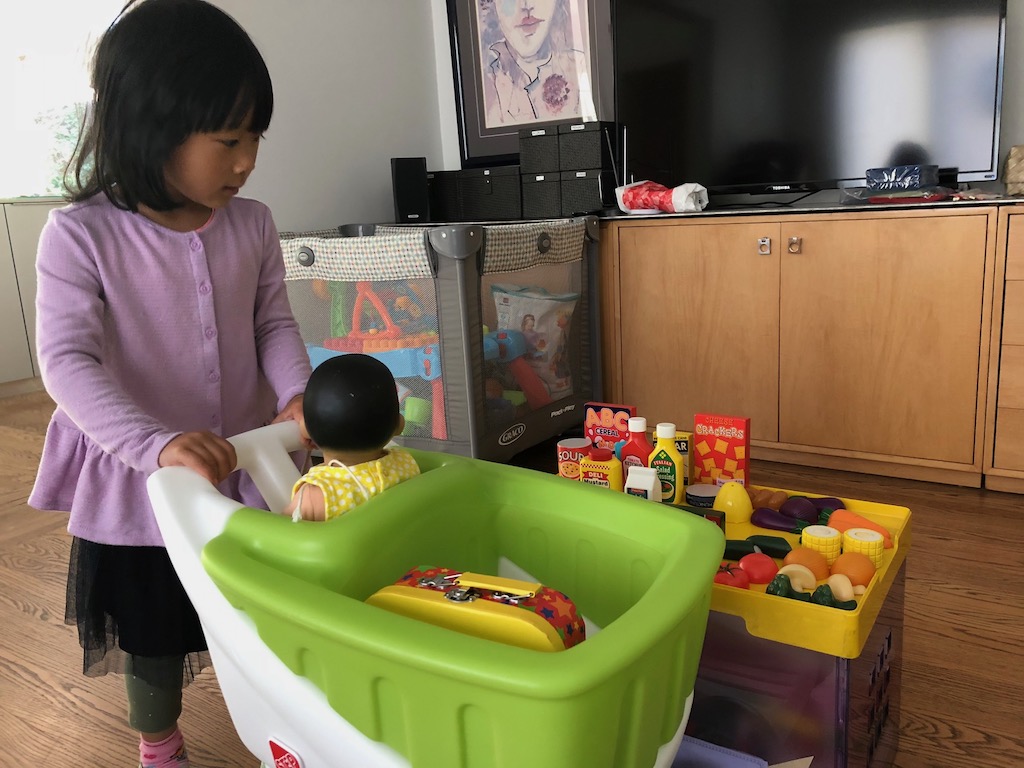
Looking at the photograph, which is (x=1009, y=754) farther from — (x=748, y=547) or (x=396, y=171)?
(x=396, y=171)

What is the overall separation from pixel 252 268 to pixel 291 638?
20.6 inches

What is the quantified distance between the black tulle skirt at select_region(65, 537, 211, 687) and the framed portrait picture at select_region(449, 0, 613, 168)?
2.32 m

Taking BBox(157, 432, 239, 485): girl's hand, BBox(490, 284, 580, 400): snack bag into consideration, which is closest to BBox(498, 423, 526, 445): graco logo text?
BBox(490, 284, 580, 400): snack bag

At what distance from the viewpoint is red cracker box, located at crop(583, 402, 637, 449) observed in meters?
1.26

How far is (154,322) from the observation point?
0.91 m

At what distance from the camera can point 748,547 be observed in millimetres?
971

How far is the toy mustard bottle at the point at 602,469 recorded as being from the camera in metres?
1.16

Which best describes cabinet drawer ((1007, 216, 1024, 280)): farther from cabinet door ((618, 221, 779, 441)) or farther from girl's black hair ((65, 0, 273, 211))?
girl's black hair ((65, 0, 273, 211))

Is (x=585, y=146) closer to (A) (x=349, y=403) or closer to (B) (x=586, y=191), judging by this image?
(B) (x=586, y=191)

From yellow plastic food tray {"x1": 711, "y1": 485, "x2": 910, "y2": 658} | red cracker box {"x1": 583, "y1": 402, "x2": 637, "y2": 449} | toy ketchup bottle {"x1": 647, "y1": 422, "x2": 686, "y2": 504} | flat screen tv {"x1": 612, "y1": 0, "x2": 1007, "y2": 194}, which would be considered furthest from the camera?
flat screen tv {"x1": 612, "y1": 0, "x2": 1007, "y2": 194}

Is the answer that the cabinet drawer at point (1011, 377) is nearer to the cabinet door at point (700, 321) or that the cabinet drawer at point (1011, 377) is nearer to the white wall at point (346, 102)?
the cabinet door at point (700, 321)

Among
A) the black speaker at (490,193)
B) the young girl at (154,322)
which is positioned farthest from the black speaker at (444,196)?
the young girl at (154,322)

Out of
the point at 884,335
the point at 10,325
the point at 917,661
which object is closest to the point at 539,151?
the point at 884,335

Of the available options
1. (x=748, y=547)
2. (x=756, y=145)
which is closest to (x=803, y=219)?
(x=756, y=145)
